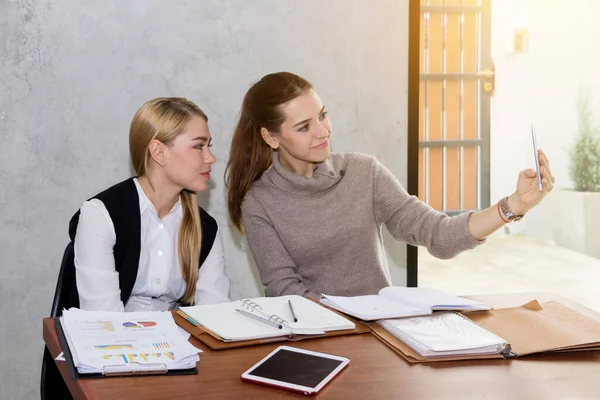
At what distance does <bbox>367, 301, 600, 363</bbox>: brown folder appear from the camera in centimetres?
138

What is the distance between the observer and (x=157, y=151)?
2070mm

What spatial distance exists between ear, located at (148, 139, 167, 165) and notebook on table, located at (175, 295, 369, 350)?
1.95ft

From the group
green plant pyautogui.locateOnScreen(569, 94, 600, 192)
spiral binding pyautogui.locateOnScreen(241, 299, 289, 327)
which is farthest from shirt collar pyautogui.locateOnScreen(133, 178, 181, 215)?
green plant pyautogui.locateOnScreen(569, 94, 600, 192)

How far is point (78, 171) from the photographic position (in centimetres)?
262

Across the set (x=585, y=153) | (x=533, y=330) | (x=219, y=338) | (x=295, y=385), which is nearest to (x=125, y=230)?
(x=219, y=338)

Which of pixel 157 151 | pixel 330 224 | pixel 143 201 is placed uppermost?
pixel 157 151

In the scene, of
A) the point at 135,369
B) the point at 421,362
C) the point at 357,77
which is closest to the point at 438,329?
the point at 421,362

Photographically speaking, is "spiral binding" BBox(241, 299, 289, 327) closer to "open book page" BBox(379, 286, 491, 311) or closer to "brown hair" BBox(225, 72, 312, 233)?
Answer: "open book page" BBox(379, 286, 491, 311)

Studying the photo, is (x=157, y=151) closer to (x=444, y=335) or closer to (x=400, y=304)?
(x=400, y=304)

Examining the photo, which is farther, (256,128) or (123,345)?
(256,128)

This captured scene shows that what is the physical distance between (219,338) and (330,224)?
850 millimetres

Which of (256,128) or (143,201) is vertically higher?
(256,128)

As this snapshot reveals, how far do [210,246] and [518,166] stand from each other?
2011 mm

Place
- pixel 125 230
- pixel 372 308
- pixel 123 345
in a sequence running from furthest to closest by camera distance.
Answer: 1. pixel 125 230
2. pixel 372 308
3. pixel 123 345
